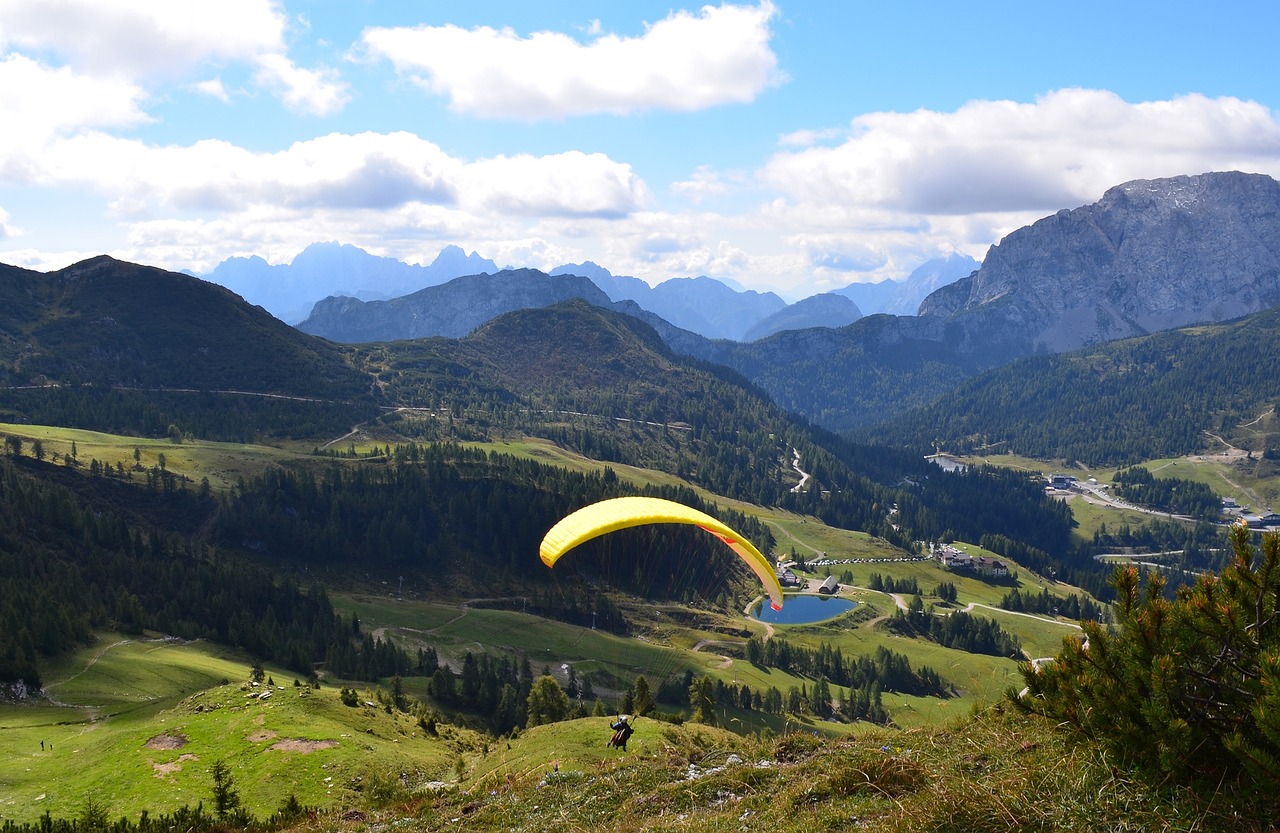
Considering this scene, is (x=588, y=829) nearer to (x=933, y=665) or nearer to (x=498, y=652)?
(x=498, y=652)

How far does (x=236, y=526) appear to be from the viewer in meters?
174

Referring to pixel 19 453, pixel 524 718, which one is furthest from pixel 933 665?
pixel 19 453

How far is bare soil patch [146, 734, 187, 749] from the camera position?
52.8 m

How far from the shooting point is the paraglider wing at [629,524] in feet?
115

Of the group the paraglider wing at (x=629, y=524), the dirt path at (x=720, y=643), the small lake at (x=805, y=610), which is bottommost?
the small lake at (x=805, y=610)

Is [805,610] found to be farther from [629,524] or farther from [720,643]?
[629,524]

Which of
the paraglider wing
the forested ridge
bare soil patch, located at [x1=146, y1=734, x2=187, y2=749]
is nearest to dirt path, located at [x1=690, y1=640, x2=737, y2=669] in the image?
the forested ridge

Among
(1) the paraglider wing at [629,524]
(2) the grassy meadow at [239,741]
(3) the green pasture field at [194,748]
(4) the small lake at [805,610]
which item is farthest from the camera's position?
(4) the small lake at [805,610]

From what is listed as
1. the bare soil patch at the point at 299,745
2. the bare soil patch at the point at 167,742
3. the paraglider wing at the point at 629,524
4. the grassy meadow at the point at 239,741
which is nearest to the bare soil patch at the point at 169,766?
the grassy meadow at the point at 239,741

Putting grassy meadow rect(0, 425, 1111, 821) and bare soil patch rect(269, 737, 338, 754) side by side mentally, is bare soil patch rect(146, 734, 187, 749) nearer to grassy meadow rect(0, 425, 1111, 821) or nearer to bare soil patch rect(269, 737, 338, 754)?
grassy meadow rect(0, 425, 1111, 821)

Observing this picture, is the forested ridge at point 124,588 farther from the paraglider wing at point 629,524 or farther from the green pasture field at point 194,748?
the paraglider wing at point 629,524

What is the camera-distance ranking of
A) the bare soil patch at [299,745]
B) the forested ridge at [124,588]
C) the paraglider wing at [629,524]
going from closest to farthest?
the paraglider wing at [629,524]
the bare soil patch at [299,745]
the forested ridge at [124,588]

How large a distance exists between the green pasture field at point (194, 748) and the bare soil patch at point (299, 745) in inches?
2.6

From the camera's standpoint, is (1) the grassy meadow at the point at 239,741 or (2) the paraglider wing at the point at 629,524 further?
(1) the grassy meadow at the point at 239,741
